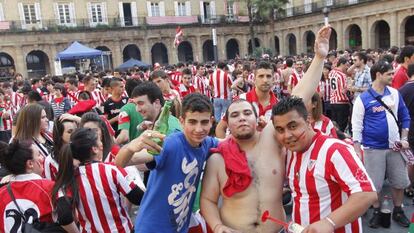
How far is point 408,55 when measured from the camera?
260 inches

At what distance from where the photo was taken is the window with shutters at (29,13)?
35781mm

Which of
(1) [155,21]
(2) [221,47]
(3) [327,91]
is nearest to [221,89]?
(3) [327,91]

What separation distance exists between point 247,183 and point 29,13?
38.6 meters

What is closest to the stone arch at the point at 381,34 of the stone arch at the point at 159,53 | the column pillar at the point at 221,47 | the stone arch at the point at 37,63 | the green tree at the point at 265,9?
the green tree at the point at 265,9

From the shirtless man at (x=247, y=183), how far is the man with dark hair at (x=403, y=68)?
452 centimetres

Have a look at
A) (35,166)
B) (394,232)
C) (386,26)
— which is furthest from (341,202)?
(386,26)

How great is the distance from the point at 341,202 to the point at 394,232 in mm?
2845

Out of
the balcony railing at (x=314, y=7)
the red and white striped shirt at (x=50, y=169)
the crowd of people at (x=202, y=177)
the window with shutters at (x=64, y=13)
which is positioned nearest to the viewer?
the crowd of people at (x=202, y=177)

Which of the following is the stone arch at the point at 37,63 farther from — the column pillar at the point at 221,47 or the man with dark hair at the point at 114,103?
the man with dark hair at the point at 114,103

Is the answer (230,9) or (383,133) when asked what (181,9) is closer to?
(230,9)

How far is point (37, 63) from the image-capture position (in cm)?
3800

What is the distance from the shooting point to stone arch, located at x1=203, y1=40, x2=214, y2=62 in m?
45.1

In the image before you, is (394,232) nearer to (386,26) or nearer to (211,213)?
(211,213)

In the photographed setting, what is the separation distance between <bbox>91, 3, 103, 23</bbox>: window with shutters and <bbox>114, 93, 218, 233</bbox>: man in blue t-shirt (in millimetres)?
38844
